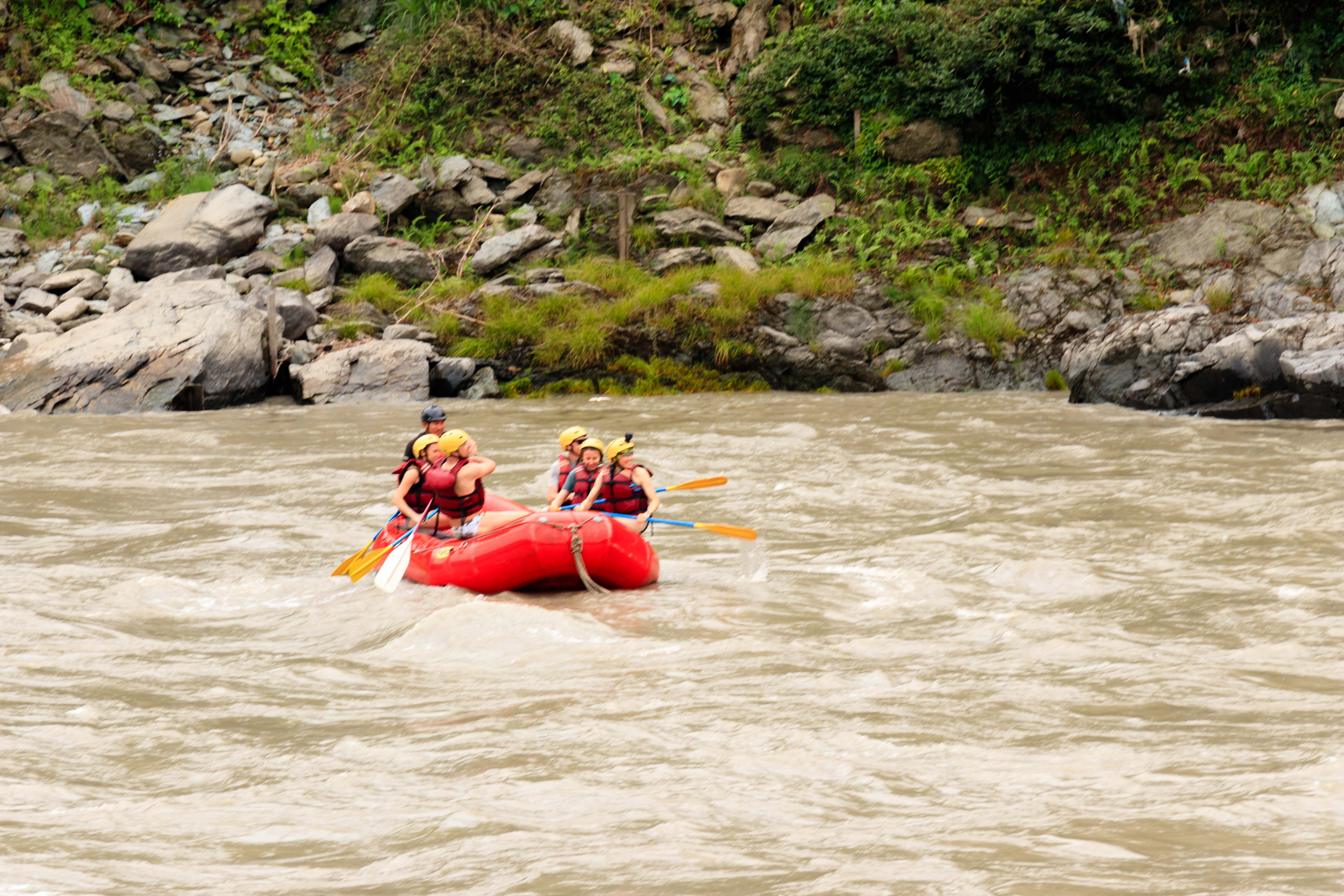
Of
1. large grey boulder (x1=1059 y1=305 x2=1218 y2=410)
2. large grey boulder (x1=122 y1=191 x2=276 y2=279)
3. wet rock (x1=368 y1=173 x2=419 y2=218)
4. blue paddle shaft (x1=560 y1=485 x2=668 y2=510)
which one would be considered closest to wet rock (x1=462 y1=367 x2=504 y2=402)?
wet rock (x1=368 y1=173 x2=419 y2=218)

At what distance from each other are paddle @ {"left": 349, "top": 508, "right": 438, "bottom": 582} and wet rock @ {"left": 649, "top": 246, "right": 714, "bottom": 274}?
1117 cm

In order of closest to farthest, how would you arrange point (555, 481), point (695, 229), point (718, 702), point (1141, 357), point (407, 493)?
point (718, 702) < point (407, 493) < point (555, 481) < point (1141, 357) < point (695, 229)

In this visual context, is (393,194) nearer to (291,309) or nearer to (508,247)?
(508,247)

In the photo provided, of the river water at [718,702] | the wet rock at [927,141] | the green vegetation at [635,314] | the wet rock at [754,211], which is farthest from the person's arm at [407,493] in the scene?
the wet rock at [927,141]

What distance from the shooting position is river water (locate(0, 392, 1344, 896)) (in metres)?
3.13

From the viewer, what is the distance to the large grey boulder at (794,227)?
17.7 meters

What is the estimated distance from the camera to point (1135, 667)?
15.9ft

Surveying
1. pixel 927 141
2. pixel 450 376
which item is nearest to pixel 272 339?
pixel 450 376

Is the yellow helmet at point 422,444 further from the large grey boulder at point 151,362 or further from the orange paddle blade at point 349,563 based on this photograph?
the large grey boulder at point 151,362

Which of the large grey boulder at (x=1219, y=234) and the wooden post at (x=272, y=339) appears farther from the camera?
the large grey boulder at (x=1219, y=234)

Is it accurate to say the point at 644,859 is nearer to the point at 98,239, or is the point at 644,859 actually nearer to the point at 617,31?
the point at 98,239

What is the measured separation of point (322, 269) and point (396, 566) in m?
11.6

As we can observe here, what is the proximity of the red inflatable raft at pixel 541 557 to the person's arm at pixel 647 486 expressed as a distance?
2.01ft

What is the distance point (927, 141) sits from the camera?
18812 millimetres
